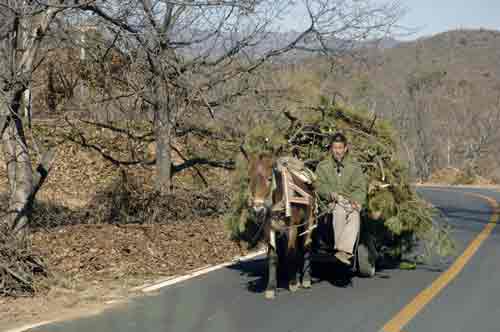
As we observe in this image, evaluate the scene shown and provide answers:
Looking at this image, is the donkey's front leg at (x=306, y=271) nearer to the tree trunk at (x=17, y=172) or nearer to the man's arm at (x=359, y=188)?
the man's arm at (x=359, y=188)

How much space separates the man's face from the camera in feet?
30.5

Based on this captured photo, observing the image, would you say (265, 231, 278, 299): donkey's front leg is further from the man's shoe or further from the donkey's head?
the man's shoe

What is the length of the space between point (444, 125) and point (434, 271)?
175ft

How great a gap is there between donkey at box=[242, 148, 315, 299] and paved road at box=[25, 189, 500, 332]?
1.07 feet

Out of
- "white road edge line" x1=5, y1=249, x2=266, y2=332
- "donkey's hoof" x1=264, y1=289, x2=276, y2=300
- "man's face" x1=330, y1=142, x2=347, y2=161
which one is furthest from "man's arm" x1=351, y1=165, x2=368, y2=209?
"white road edge line" x1=5, y1=249, x2=266, y2=332

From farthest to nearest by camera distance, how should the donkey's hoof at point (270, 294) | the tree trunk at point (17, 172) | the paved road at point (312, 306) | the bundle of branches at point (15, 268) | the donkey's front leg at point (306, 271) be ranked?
the tree trunk at point (17, 172), the donkey's front leg at point (306, 271), the bundle of branches at point (15, 268), the donkey's hoof at point (270, 294), the paved road at point (312, 306)

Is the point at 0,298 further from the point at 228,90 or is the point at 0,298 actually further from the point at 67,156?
the point at 67,156

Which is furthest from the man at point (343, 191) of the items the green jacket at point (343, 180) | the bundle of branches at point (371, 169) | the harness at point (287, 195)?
the bundle of branches at point (371, 169)

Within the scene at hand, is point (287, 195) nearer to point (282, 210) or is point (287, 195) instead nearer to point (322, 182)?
point (282, 210)

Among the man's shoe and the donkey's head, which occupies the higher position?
the donkey's head

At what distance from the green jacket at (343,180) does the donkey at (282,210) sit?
0.22 metres

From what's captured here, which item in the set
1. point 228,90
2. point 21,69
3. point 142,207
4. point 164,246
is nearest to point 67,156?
point 142,207

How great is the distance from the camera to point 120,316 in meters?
7.80

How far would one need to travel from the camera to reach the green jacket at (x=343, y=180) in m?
9.09
